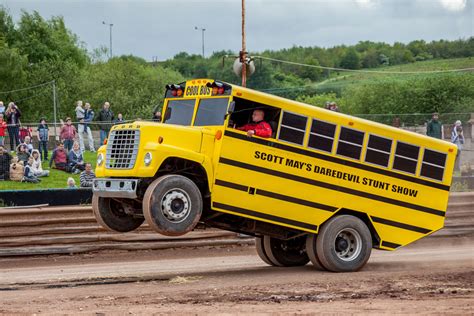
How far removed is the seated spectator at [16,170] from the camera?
938 inches

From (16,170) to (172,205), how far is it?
36.0ft

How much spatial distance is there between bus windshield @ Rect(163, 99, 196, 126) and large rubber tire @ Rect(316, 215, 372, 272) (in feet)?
8.99

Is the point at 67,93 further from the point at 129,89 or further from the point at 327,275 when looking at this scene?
the point at 327,275

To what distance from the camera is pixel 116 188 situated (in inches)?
563

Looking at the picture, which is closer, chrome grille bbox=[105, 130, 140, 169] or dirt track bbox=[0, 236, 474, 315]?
dirt track bbox=[0, 236, 474, 315]

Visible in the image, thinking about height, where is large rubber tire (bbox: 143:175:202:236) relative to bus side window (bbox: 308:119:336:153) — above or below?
below

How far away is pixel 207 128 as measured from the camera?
1479cm

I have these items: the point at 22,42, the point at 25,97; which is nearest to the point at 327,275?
Answer: the point at 25,97

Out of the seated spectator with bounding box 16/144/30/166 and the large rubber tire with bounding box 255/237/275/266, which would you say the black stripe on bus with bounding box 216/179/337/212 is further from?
the seated spectator with bounding box 16/144/30/166

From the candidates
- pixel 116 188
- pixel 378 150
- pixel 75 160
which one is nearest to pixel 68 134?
pixel 75 160

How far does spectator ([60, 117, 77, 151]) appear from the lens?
25328 millimetres

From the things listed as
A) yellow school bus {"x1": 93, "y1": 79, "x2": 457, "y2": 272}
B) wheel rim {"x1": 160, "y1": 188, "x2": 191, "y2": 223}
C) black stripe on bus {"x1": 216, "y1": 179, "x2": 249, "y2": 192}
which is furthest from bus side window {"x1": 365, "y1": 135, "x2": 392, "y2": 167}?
wheel rim {"x1": 160, "y1": 188, "x2": 191, "y2": 223}

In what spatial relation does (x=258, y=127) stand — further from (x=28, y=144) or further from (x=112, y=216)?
(x=28, y=144)

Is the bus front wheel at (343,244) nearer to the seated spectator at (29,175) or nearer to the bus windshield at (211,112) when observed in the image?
the bus windshield at (211,112)
